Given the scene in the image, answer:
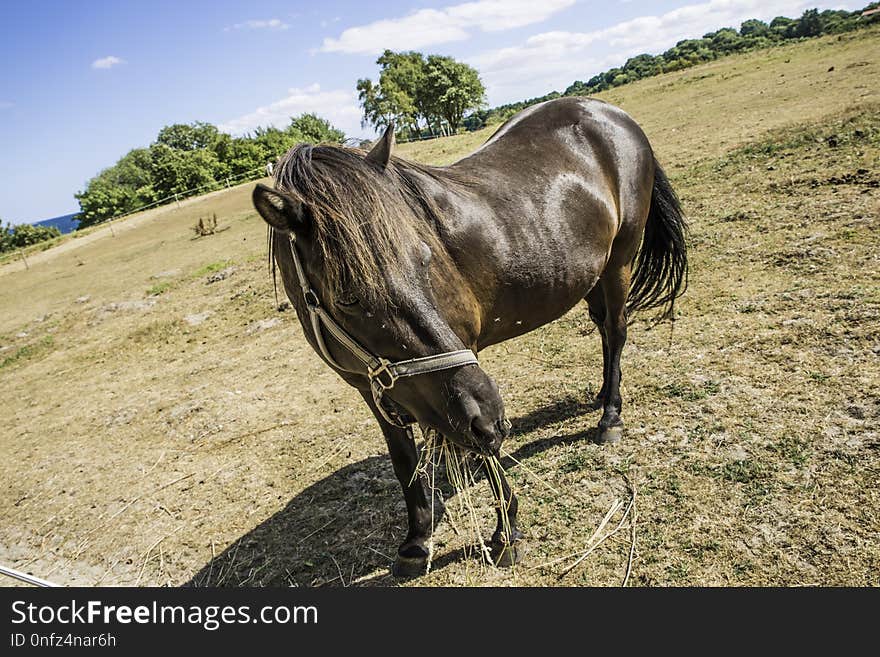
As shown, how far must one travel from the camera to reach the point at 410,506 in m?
2.78

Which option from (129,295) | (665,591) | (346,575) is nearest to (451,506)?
(346,575)

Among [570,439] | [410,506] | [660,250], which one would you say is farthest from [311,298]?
[660,250]

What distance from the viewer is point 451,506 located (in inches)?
124

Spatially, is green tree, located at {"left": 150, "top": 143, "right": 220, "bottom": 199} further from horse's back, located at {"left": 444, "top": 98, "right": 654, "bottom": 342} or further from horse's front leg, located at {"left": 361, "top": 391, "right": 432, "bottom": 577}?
horse's front leg, located at {"left": 361, "top": 391, "right": 432, "bottom": 577}

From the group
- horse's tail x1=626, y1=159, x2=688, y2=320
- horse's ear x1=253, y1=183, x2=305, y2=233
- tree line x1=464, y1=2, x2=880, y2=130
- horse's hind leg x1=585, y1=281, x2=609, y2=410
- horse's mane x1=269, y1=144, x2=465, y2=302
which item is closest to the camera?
horse's ear x1=253, y1=183, x2=305, y2=233

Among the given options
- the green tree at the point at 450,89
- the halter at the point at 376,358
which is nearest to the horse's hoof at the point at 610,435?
the halter at the point at 376,358

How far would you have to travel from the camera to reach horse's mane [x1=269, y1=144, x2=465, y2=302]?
1.80 m

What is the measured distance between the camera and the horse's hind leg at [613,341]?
3.36 meters

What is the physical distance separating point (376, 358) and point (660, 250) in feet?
9.49

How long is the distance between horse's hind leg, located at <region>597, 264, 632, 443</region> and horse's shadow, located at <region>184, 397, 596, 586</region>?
0.57ft

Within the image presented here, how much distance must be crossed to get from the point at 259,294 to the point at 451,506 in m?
6.48

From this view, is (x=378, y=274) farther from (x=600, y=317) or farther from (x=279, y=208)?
(x=600, y=317)

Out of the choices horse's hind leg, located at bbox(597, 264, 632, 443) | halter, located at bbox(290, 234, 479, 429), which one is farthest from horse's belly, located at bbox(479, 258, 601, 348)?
halter, located at bbox(290, 234, 479, 429)

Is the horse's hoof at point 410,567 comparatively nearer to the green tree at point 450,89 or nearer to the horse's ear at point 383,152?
the horse's ear at point 383,152
